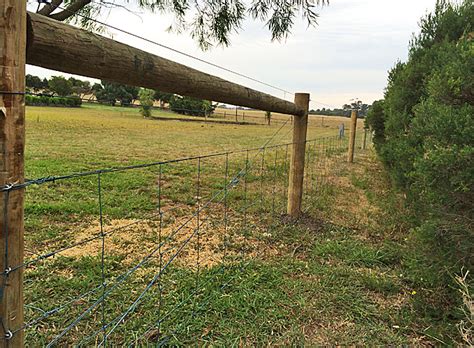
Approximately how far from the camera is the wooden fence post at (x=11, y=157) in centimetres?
78

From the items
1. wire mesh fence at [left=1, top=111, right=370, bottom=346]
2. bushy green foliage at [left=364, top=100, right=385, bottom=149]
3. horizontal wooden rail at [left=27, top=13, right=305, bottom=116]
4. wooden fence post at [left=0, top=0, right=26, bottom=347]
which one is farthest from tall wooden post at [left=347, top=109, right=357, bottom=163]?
wooden fence post at [left=0, top=0, right=26, bottom=347]

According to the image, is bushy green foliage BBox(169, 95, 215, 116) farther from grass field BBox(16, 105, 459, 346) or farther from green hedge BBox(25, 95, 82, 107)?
green hedge BBox(25, 95, 82, 107)

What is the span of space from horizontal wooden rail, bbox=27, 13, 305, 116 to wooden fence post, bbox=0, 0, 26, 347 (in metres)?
0.09

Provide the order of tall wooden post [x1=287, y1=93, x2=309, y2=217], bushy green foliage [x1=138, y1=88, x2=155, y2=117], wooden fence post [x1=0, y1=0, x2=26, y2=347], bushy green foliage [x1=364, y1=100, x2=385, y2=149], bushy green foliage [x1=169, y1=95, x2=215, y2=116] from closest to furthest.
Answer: wooden fence post [x1=0, y1=0, x2=26, y2=347]
bushy green foliage [x1=138, y1=88, x2=155, y2=117]
bushy green foliage [x1=169, y1=95, x2=215, y2=116]
tall wooden post [x1=287, y1=93, x2=309, y2=217]
bushy green foliage [x1=364, y1=100, x2=385, y2=149]

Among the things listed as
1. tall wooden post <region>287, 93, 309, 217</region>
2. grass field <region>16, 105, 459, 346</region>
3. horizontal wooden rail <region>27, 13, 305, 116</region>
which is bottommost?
grass field <region>16, 105, 459, 346</region>

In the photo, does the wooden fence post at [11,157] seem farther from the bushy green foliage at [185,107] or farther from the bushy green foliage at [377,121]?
the bushy green foliage at [377,121]

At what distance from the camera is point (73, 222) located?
3410mm

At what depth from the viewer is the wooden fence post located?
78 centimetres

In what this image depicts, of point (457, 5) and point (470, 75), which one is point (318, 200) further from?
point (457, 5)

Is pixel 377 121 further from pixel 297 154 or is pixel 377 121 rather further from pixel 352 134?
pixel 297 154

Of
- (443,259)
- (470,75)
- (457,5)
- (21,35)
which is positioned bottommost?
(443,259)

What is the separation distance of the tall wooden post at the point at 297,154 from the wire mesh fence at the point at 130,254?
0.93ft

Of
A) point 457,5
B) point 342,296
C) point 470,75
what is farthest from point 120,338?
point 457,5

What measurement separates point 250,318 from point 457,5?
5.25 metres
